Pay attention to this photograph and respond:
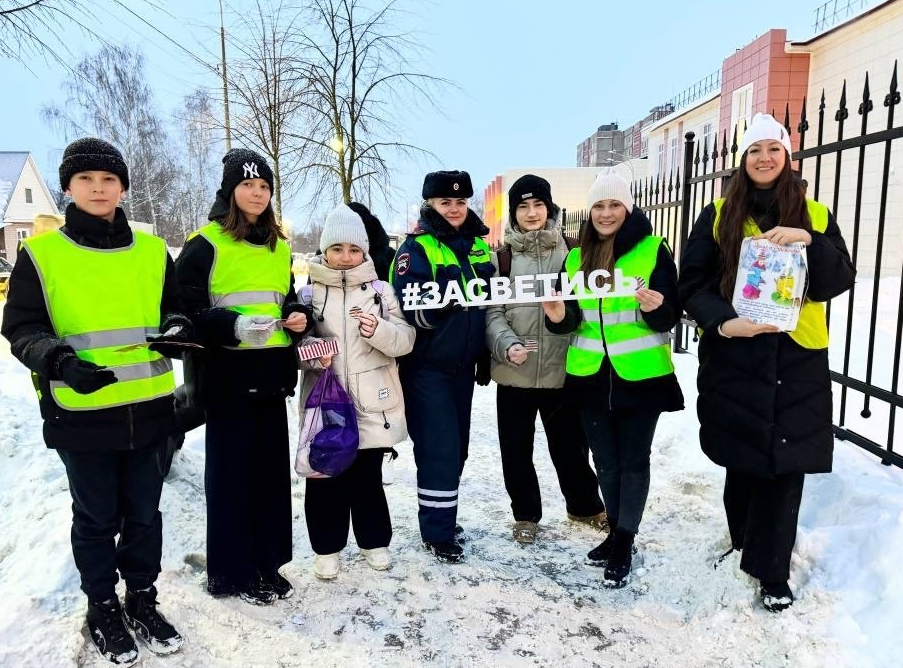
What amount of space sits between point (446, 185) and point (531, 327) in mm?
921

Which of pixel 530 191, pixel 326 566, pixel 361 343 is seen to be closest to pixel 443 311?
pixel 361 343

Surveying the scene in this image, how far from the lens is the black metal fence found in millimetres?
3381

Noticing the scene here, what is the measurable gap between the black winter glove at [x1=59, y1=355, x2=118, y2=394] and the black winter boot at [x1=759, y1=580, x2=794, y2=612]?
2.84 metres

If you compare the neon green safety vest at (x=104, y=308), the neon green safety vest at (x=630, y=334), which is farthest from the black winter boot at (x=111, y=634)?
the neon green safety vest at (x=630, y=334)

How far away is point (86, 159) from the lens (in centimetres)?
239

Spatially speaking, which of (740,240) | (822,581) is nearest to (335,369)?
(740,240)

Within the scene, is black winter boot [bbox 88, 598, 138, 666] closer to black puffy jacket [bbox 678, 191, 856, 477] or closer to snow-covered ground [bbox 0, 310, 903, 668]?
snow-covered ground [bbox 0, 310, 903, 668]

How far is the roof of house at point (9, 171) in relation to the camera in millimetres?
34669

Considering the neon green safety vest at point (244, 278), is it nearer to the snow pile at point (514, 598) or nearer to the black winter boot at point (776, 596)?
the snow pile at point (514, 598)

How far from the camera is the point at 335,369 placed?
3.17m

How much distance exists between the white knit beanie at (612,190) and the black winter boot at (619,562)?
169 centimetres

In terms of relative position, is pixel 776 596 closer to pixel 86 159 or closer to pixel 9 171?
pixel 86 159

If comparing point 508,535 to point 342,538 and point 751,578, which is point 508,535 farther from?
point 751,578

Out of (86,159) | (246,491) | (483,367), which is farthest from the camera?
(483,367)
